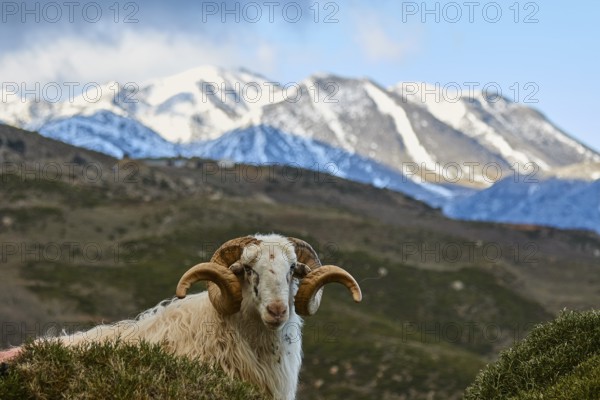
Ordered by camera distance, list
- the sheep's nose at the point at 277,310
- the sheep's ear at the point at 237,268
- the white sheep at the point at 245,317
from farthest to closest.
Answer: the sheep's ear at the point at 237,268, the white sheep at the point at 245,317, the sheep's nose at the point at 277,310

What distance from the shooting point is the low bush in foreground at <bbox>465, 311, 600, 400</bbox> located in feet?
38.3

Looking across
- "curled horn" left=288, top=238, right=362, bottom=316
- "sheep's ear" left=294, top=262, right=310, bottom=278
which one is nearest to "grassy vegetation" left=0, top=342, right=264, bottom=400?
"curled horn" left=288, top=238, right=362, bottom=316

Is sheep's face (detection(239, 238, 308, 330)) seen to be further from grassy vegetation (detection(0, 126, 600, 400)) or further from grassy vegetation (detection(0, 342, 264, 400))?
grassy vegetation (detection(0, 126, 600, 400))

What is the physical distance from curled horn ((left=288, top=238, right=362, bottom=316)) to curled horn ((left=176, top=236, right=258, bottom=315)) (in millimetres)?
1036

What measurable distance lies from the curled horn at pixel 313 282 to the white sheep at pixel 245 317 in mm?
17

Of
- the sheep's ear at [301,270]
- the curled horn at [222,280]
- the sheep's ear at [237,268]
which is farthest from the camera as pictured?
the sheep's ear at [301,270]

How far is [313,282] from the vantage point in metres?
15.2

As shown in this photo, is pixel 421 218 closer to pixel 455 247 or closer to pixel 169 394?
pixel 455 247

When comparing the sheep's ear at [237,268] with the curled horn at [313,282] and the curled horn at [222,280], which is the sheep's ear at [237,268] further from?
the curled horn at [313,282]

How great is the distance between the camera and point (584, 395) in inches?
399

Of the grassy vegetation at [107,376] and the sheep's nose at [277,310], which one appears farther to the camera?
the sheep's nose at [277,310]

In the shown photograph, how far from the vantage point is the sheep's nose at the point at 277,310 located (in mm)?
13969

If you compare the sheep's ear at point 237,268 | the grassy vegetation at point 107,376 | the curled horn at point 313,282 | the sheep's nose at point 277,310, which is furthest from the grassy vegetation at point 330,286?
the grassy vegetation at point 107,376

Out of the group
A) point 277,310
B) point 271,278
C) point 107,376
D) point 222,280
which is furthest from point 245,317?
point 107,376
